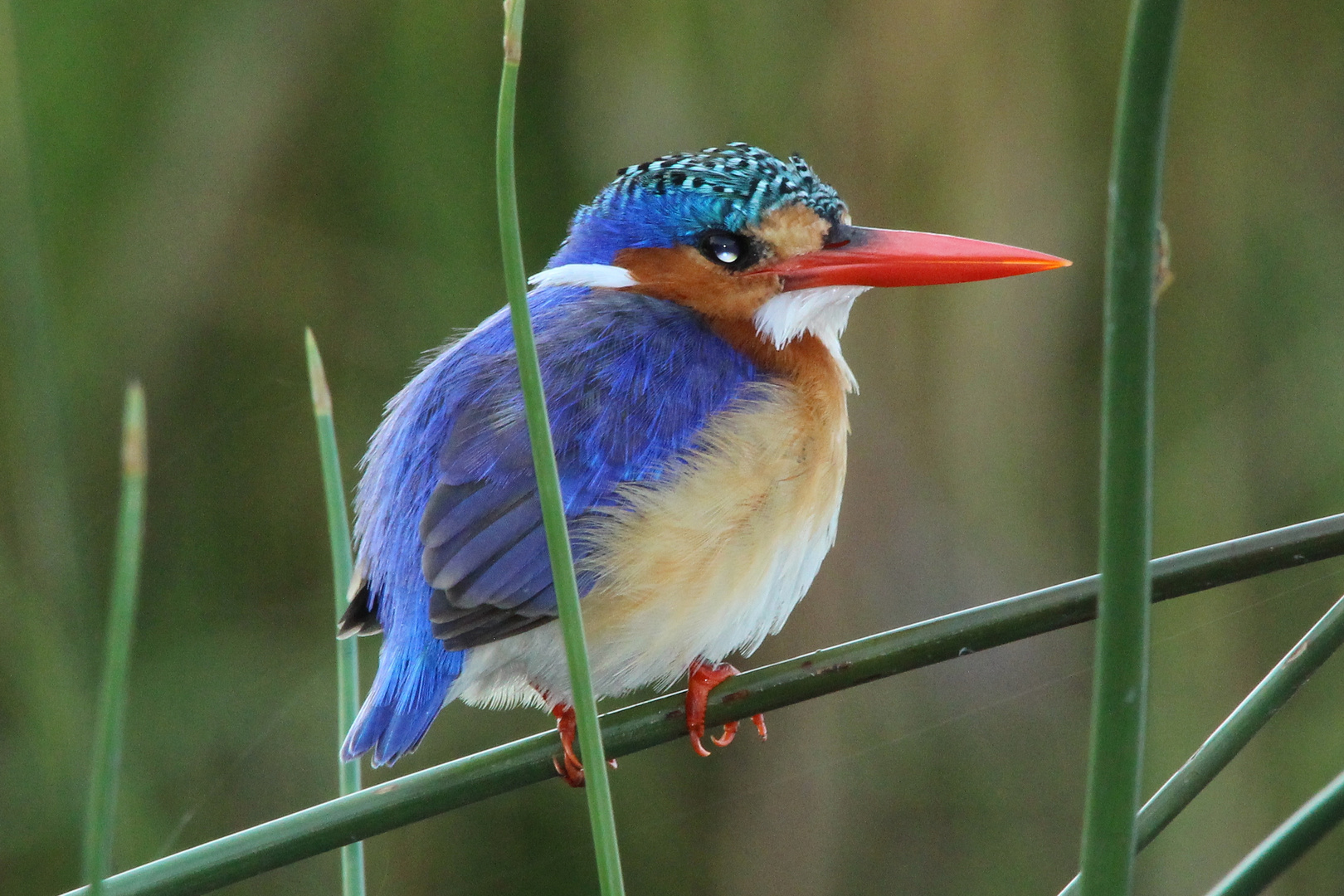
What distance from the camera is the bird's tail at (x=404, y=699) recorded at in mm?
1166

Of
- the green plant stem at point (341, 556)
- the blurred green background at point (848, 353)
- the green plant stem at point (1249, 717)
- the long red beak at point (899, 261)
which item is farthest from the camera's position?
the blurred green background at point (848, 353)

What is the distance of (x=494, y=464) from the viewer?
129 centimetres

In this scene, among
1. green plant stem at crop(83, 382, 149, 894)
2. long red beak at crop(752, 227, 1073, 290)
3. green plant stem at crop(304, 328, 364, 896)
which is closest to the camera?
green plant stem at crop(83, 382, 149, 894)

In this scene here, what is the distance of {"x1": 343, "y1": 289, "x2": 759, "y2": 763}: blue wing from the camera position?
1215mm

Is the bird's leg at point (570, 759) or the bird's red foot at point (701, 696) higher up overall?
the bird's red foot at point (701, 696)

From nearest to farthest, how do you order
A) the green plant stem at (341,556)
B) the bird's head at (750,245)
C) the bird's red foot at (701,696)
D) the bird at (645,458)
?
the green plant stem at (341,556) → the bird's red foot at (701,696) → the bird at (645,458) → the bird's head at (750,245)

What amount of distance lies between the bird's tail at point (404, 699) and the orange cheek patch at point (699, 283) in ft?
1.82

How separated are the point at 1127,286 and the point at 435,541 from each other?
0.82 metres

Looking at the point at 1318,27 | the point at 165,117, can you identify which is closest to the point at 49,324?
the point at 165,117

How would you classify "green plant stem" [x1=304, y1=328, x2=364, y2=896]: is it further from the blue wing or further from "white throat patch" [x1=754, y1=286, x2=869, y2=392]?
"white throat patch" [x1=754, y1=286, x2=869, y2=392]

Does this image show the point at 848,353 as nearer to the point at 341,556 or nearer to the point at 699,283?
the point at 699,283

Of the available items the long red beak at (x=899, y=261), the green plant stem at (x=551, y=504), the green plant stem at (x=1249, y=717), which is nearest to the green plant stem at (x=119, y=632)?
the green plant stem at (x=551, y=504)

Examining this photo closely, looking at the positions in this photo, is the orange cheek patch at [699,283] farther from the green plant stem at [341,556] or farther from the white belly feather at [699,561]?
the green plant stem at [341,556]

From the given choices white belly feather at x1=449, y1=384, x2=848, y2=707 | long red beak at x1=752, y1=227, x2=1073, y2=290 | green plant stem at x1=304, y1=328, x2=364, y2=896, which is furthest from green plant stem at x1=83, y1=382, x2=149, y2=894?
long red beak at x1=752, y1=227, x2=1073, y2=290
